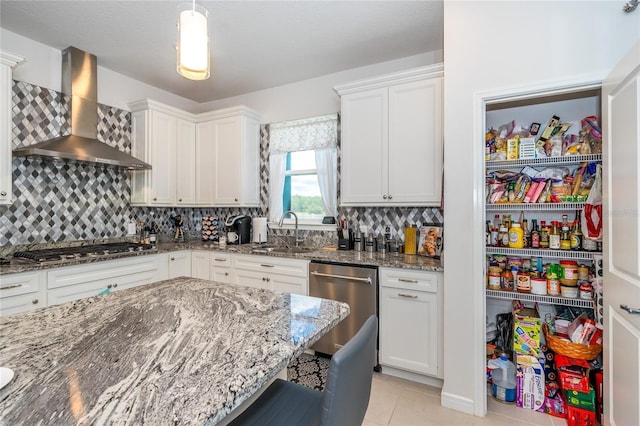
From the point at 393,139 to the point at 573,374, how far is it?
2052 millimetres

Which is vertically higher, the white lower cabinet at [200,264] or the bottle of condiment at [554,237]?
the bottle of condiment at [554,237]

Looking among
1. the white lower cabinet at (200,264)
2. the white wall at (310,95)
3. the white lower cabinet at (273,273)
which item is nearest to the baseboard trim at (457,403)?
the white lower cabinet at (273,273)

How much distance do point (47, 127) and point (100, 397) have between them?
10.4ft

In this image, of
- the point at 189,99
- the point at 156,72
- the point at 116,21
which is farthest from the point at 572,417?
the point at 189,99

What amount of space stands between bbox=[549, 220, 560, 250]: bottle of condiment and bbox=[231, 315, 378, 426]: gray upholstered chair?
5.62ft

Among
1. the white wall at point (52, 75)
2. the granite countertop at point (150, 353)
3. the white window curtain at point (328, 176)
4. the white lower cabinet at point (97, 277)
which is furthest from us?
the white window curtain at point (328, 176)

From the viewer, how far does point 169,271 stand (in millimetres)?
3213

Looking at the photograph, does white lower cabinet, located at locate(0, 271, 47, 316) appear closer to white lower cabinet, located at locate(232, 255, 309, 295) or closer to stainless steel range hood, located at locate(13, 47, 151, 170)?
stainless steel range hood, located at locate(13, 47, 151, 170)

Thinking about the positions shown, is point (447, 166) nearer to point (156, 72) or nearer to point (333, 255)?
point (333, 255)

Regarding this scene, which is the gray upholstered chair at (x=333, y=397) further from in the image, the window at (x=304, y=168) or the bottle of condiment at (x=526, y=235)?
the window at (x=304, y=168)

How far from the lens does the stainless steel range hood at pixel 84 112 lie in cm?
272

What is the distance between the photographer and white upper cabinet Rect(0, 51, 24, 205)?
2.23 meters

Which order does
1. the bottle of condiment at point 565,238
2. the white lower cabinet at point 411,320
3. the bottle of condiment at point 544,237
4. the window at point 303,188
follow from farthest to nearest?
the window at point 303,188 → the white lower cabinet at point 411,320 → the bottle of condiment at point 544,237 → the bottle of condiment at point 565,238

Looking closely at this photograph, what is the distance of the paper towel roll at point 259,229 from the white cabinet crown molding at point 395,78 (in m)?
1.64
